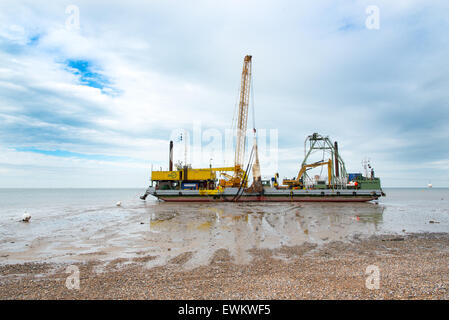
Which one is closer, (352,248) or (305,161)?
(352,248)

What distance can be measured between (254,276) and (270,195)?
32.9 metres

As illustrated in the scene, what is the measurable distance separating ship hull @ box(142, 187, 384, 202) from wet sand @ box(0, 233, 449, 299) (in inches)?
1087

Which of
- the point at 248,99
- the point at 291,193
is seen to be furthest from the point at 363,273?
the point at 248,99

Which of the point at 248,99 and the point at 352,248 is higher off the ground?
the point at 248,99

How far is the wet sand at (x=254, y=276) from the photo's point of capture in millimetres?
5730

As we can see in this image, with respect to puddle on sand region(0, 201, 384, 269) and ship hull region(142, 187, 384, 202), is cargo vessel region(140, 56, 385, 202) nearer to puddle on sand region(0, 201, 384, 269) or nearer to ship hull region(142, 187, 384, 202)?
ship hull region(142, 187, 384, 202)

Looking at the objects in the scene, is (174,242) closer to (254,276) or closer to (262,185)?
(254,276)

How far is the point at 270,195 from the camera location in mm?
39094

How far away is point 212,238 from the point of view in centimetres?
1327

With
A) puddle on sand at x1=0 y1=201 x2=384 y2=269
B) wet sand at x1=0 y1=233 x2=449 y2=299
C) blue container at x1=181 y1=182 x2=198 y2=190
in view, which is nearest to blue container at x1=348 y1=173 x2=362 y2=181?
puddle on sand at x1=0 y1=201 x2=384 y2=269

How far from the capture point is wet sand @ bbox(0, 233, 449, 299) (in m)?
5.73

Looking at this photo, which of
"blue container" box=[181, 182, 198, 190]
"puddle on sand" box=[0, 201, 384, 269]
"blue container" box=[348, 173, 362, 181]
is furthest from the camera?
"blue container" box=[181, 182, 198, 190]
